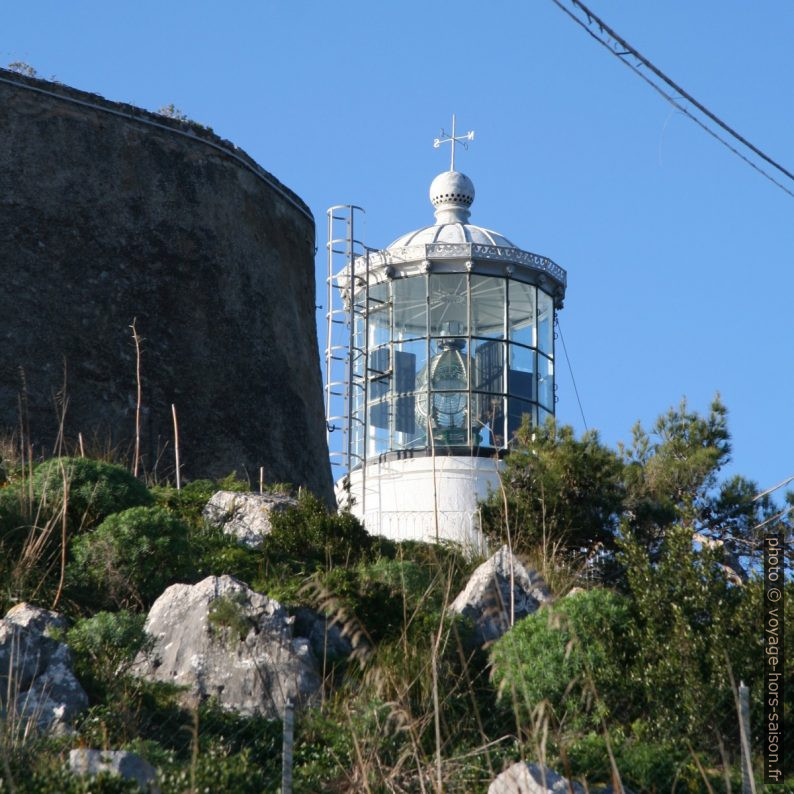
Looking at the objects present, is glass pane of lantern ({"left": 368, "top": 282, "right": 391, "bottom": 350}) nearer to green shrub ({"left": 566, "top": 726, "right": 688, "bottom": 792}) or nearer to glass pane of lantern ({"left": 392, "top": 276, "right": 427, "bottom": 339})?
glass pane of lantern ({"left": 392, "top": 276, "right": 427, "bottom": 339})

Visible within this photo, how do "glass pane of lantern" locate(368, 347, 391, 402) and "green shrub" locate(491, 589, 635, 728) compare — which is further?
"glass pane of lantern" locate(368, 347, 391, 402)

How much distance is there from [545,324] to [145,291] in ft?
31.0

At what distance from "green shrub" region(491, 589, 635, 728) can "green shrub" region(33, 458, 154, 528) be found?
3279mm

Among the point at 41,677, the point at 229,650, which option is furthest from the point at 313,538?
the point at 41,677

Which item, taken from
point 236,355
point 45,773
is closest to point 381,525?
point 236,355

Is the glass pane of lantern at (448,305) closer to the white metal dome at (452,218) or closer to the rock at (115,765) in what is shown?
the white metal dome at (452,218)

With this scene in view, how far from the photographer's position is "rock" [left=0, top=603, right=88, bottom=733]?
7266mm

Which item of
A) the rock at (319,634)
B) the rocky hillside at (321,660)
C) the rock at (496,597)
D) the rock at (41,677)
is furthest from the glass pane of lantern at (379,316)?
the rock at (41,677)

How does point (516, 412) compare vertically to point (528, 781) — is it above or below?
above

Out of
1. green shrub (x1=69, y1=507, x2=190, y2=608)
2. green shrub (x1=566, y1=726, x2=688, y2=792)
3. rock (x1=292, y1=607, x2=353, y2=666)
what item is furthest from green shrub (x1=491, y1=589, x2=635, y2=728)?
green shrub (x1=69, y1=507, x2=190, y2=608)

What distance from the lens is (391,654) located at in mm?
8508

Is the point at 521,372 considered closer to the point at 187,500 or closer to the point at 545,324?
the point at 545,324

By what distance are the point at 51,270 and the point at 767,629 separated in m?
8.96

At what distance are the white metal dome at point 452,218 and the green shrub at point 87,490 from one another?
41.3 feet
